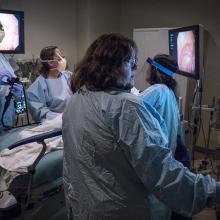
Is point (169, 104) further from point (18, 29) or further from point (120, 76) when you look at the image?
point (18, 29)

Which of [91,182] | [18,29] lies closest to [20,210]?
[91,182]

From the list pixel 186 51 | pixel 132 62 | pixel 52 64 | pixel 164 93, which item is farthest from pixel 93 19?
pixel 132 62

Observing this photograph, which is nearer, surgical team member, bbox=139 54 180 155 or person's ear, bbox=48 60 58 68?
surgical team member, bbox=139 54 180 155

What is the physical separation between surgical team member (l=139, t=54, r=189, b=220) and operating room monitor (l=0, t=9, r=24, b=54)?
196 centimetres

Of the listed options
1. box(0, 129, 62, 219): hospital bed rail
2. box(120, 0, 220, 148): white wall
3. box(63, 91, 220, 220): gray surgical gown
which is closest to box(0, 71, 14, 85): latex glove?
box(0, 129, 62, 219): hospital bed rail

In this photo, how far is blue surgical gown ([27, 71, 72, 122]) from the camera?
2.73 metres

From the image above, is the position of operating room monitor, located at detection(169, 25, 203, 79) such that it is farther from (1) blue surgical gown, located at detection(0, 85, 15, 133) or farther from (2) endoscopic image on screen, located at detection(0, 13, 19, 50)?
(2) endoscopic image on screen, located at detection(0, 13, 19, 50)

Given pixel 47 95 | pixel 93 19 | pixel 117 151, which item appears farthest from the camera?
pixel 93 19

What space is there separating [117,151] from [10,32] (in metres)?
2.74

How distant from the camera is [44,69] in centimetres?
287

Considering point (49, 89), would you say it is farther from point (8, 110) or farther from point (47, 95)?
point (8, 110)

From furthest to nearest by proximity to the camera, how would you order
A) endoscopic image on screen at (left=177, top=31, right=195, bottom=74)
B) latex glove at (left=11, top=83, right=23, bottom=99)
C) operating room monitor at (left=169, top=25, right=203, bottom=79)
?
endoscopic image on screen at (left=177, top=31, right=195, bottom=74)
operating room monitor at (left=169, top=25, right=203, bottom=79)
latex glove at (left=11, top=83, right=23, bottom=99)

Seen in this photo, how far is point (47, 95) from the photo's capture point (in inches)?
110

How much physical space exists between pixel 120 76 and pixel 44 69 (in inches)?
78.0
